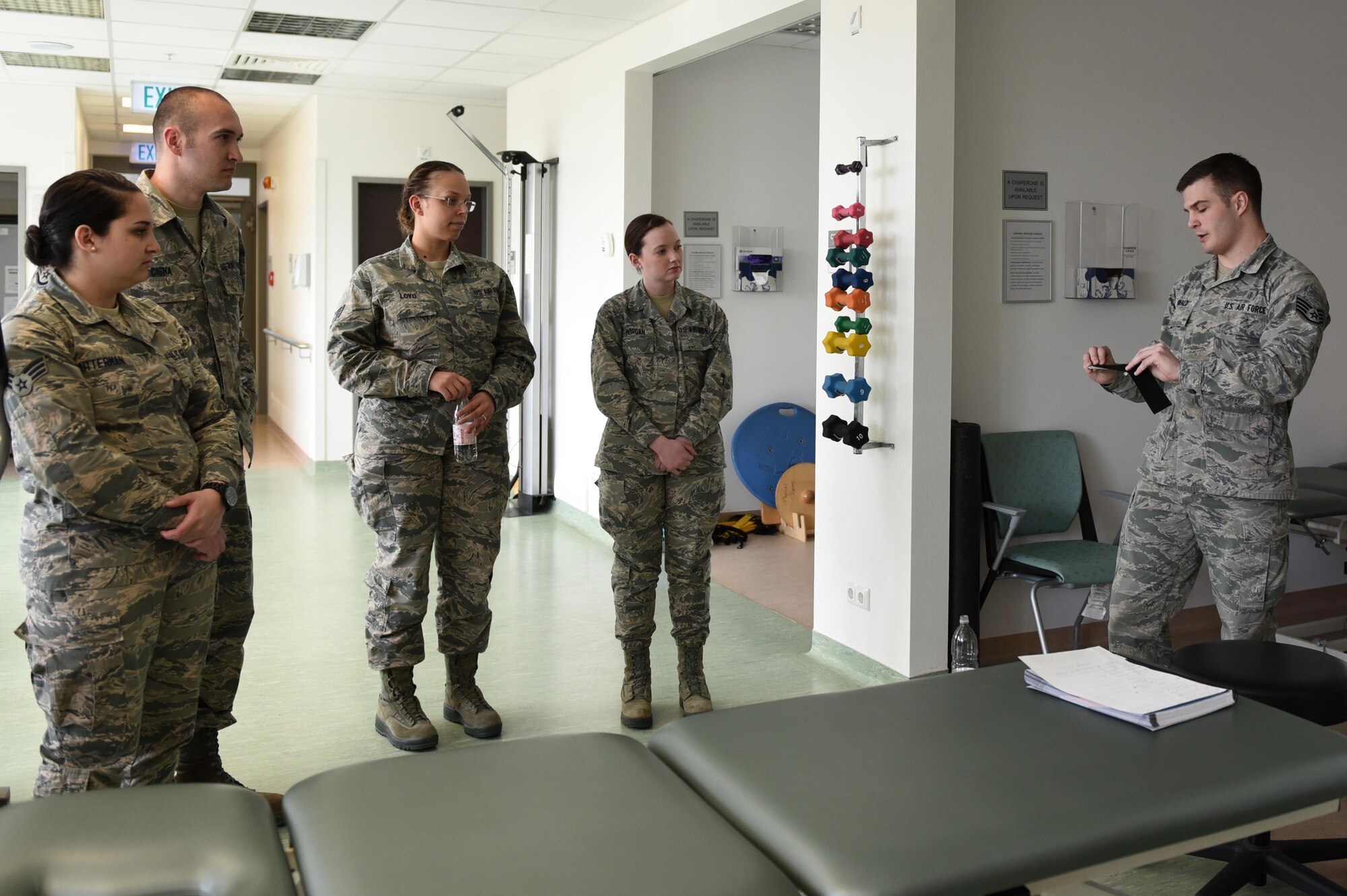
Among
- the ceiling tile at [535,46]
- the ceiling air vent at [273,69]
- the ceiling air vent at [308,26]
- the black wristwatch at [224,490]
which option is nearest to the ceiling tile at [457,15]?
the ceiling tile at [535,46]

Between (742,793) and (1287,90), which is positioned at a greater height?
(1287,90)

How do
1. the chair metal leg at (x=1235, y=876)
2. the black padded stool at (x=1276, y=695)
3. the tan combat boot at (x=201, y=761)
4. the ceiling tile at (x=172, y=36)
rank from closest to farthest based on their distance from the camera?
the black padded stool at (x=1276, y=695) → the chair metal leg at (x=1235, y=876) → the tan combat boot at (x=201, y=761) → the ceiling tile at (x=172, y=36)

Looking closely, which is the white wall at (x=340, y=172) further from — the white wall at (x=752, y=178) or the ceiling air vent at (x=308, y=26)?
the white wall at (x=752, y=178)

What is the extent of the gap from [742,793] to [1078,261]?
10.3 feet

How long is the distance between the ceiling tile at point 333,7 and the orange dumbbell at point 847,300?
9.93ft

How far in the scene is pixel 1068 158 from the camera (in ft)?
13.4

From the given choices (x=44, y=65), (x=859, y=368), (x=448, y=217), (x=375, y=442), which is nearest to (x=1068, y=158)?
(x=859, y=368)

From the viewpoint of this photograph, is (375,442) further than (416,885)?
Yes

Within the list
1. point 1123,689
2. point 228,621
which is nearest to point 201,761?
point 228,621

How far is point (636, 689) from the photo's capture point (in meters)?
3.54

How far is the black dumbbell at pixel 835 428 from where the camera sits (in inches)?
153

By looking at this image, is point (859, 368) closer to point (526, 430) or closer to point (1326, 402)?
point (1326, 402)

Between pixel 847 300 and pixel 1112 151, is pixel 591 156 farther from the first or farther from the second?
pixel 1112 151

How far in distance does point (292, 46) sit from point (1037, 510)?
202 inches
